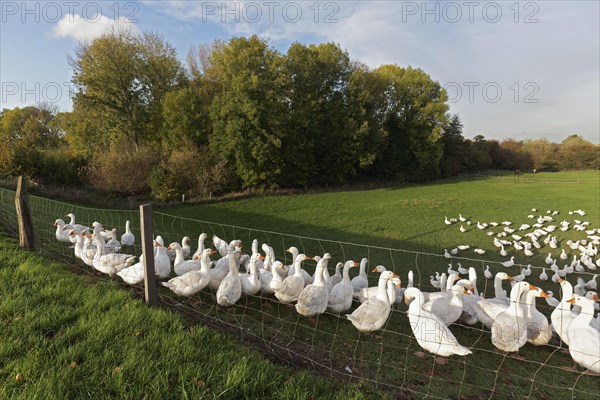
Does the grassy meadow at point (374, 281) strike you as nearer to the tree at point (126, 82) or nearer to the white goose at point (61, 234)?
the white goose at point (61, 234)

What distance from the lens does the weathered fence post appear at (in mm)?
6594

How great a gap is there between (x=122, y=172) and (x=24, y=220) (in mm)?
17021

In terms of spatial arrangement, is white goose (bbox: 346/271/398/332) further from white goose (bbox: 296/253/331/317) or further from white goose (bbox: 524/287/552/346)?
white goose (bbox: 524/287/552/346)

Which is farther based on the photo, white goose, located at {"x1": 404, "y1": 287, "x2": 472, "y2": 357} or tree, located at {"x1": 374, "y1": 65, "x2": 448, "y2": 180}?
tree, located at {"x1": 374, "y1": 65, "x2": 448, "y2": 180}

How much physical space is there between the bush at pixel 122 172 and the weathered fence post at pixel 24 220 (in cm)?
1640

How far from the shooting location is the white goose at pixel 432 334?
4.06 meters

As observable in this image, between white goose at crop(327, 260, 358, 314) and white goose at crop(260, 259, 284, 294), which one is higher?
white goose at crop(260, 259, 284, 294)

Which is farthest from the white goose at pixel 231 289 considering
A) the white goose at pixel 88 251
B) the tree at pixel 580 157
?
the tree at pixel 580 157

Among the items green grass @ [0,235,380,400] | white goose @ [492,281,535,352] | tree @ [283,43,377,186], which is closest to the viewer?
green grass @ [0,235,380,400]

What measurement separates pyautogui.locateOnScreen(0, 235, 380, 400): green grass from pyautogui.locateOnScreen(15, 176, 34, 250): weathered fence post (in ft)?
8.80

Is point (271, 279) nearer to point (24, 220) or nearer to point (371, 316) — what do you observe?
point (371, 316)

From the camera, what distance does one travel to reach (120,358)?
10.2 feet

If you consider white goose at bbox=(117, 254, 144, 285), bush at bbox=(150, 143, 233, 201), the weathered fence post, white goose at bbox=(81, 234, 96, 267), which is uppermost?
bush at bbox=(150, 143, 233, 201)

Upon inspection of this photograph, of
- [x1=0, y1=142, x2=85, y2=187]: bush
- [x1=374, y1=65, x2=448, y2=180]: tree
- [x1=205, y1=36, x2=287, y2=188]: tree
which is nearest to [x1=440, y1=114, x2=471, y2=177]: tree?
[x1=374, y1=65, x2=448, y2=180]: tree
